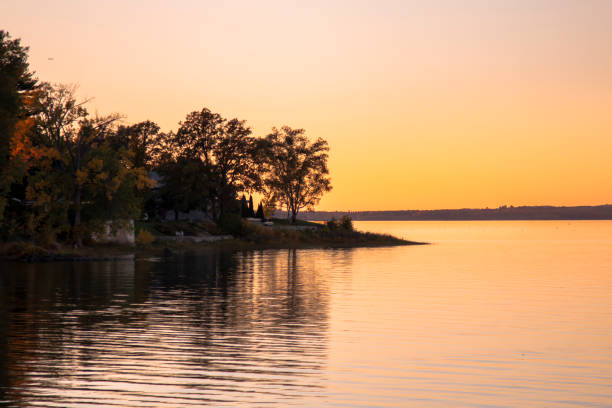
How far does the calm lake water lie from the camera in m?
14.1

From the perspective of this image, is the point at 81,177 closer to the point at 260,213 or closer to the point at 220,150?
the point at 220,150

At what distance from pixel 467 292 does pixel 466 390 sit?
23.0m

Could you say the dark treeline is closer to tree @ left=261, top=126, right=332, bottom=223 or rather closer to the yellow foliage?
the yellow foliage

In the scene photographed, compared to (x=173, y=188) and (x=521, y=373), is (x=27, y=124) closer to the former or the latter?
(x=173, y=188)

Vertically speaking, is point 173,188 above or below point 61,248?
above

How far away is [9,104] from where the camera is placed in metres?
55.7

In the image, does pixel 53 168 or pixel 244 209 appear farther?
pixel 244 209

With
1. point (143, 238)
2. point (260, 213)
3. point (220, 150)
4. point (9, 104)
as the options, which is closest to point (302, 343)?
point (9, 104)

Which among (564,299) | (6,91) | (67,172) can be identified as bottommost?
(564,299)

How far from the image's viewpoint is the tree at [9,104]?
54531 mm

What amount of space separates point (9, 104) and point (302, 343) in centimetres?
4389

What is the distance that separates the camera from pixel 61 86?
62.9 m

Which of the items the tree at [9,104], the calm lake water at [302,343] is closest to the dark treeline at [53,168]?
the tree at [9,104]

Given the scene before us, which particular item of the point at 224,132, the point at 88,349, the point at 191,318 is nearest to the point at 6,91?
the point at 191,318
